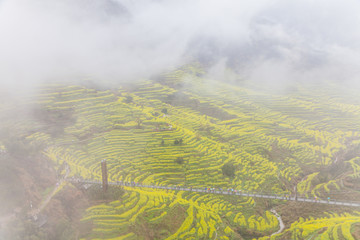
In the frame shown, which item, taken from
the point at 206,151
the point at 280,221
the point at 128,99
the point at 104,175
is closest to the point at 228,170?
the point at 206,151

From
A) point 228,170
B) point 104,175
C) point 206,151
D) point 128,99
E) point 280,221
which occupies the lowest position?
point 280,221

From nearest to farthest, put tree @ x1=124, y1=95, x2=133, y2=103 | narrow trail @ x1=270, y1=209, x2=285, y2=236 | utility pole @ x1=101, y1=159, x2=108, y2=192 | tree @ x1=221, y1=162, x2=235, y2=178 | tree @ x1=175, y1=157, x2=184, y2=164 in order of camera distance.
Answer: narrow trail @ x1=270, y1=209, x2=285, y2=236 → utility pole @ x1=101, y1=159, x2=108, y2=192 → tree @ x1=221, y1=162, x2=235, y2=178 → tree @ x1=175, y1=157, x2=184, y2=164 → tree @ x1=124, y1=95, x2=133, y2=103

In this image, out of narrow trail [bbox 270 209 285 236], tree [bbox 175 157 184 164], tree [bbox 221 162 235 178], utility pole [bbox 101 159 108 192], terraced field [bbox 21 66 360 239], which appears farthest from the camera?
tree [bbox 175 157 184 164]

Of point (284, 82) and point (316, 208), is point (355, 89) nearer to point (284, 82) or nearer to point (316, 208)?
point (284, 82)

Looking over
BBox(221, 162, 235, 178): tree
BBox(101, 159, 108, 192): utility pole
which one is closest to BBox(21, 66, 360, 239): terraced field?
BBox(221, 162, 235, 178): tree

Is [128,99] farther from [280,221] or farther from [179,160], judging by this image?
[280,221]

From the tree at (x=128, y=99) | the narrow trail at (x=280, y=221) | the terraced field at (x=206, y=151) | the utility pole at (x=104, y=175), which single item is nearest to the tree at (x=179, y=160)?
the terraced field at (x=206, y=151)

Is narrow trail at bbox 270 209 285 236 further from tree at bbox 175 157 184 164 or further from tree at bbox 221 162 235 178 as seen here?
tree at bbox 175 157 184 164

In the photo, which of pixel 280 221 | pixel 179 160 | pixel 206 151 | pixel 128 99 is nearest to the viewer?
pixel 280 221

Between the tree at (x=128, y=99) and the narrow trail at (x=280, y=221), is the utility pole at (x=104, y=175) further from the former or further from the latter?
the tree at (x=128, y=99)
